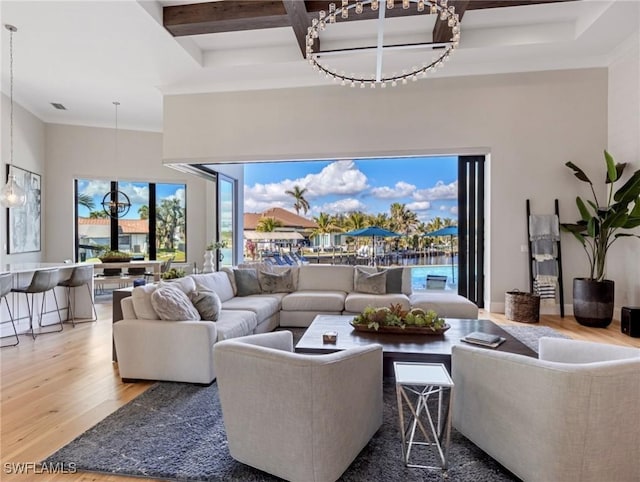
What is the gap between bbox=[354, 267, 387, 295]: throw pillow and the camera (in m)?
5.00

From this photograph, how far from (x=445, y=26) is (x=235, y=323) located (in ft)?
14.2

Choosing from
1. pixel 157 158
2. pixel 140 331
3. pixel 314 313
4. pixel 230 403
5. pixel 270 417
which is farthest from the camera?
pixel 157 158

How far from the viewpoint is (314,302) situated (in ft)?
15.7

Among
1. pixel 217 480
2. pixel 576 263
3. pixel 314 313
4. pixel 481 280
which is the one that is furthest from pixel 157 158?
pixel 576 263

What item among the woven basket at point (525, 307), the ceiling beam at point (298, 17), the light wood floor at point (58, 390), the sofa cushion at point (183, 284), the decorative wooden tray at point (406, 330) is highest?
the ceiling beam at point (298, 17)

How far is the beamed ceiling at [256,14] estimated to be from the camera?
4258 mm

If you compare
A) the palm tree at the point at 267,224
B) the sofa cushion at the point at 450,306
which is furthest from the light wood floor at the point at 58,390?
the palm tree at the point at 267,224

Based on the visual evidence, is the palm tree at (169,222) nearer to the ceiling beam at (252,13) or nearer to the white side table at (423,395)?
the ceiling beam at (252,13)

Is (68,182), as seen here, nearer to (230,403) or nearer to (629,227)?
(230,403)

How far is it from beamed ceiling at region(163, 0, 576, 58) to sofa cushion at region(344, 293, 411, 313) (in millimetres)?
3497

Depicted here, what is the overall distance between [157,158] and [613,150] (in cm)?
893

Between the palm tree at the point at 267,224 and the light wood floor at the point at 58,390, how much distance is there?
602cm

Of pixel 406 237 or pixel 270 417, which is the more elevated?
pixel 406 237

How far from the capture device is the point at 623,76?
5.12 metres
